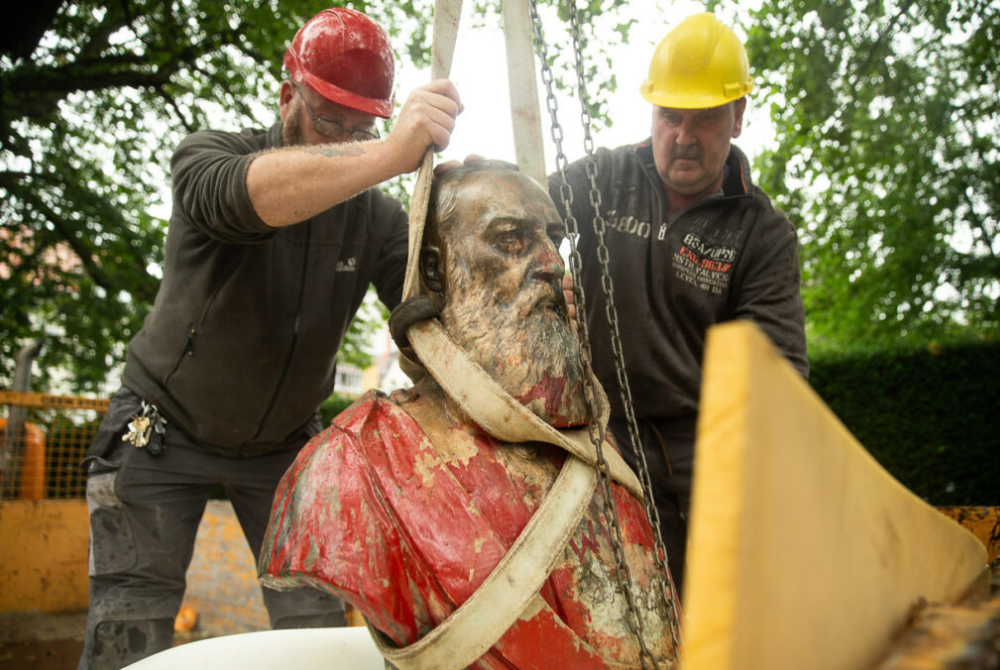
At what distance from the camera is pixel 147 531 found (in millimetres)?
2910

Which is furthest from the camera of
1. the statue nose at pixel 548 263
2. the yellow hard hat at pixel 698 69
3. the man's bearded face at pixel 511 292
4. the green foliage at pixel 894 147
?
the green foliage at pixel 894 147

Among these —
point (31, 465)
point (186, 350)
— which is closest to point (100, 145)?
point (31, 465)

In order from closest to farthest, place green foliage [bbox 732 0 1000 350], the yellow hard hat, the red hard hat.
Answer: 1. the red hard hat
2. the yellow hard hat
3. green foliage [bbox 732 0 1000 350]

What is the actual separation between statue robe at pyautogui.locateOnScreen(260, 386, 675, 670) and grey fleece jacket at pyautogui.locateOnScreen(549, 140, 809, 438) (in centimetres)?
102

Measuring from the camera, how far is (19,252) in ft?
23.7

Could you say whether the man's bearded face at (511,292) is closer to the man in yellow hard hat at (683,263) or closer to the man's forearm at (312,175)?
the man's forearm at (312,175)

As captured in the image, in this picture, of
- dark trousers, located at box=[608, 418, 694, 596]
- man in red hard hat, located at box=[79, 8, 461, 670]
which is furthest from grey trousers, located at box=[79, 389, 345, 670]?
dark trousers, located at box=[608, 418, 694, 596]

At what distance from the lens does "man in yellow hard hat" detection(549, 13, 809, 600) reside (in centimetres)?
298

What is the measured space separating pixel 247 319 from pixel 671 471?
1.76m

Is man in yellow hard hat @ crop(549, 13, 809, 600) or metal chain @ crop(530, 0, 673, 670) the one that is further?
man in yellow hard hat @ crop(549, 13, 809, 600)

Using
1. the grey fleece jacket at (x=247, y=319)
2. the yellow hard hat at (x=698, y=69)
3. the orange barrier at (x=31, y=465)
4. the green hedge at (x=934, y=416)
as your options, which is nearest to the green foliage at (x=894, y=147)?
the green hedge at (x=934, y=416)

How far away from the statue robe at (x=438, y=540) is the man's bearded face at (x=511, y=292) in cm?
18

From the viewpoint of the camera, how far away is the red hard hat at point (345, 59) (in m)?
2.73

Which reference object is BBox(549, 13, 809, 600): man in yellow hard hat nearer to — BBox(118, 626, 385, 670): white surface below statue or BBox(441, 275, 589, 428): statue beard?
BBox(441, 275, 589, 428): statue beard
